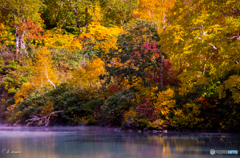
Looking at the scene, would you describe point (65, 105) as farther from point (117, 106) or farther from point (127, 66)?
point (127, 66)

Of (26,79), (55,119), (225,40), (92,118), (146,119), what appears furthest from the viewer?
(26,79)

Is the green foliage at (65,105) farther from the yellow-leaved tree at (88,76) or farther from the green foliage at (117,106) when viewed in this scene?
the green foliage at (117,106)

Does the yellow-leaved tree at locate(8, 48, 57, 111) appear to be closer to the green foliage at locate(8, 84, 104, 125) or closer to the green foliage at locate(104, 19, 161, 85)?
the green foliage at locate(8, 84, 104, 125)

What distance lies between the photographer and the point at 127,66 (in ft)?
59.3

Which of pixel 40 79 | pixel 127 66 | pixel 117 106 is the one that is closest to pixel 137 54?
pixel 127 66

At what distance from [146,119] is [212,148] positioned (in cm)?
648

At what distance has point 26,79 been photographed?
26.1m

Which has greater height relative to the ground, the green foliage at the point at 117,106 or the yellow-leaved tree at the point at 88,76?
the yellow-leaved tree at the point at 88,76

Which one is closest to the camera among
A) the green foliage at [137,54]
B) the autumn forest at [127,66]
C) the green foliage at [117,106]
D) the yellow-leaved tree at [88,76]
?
the autumn forest at [127,66]

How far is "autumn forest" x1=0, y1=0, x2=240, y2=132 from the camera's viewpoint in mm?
12047

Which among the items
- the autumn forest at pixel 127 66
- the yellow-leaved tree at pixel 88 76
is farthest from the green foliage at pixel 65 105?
the yellow-leaved tree at pixel 88 76

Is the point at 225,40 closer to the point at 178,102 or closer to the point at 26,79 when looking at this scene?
the point at 178,102

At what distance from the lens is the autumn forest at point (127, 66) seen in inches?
474

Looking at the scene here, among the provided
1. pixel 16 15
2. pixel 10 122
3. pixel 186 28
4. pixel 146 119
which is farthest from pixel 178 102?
pixel 16 15
